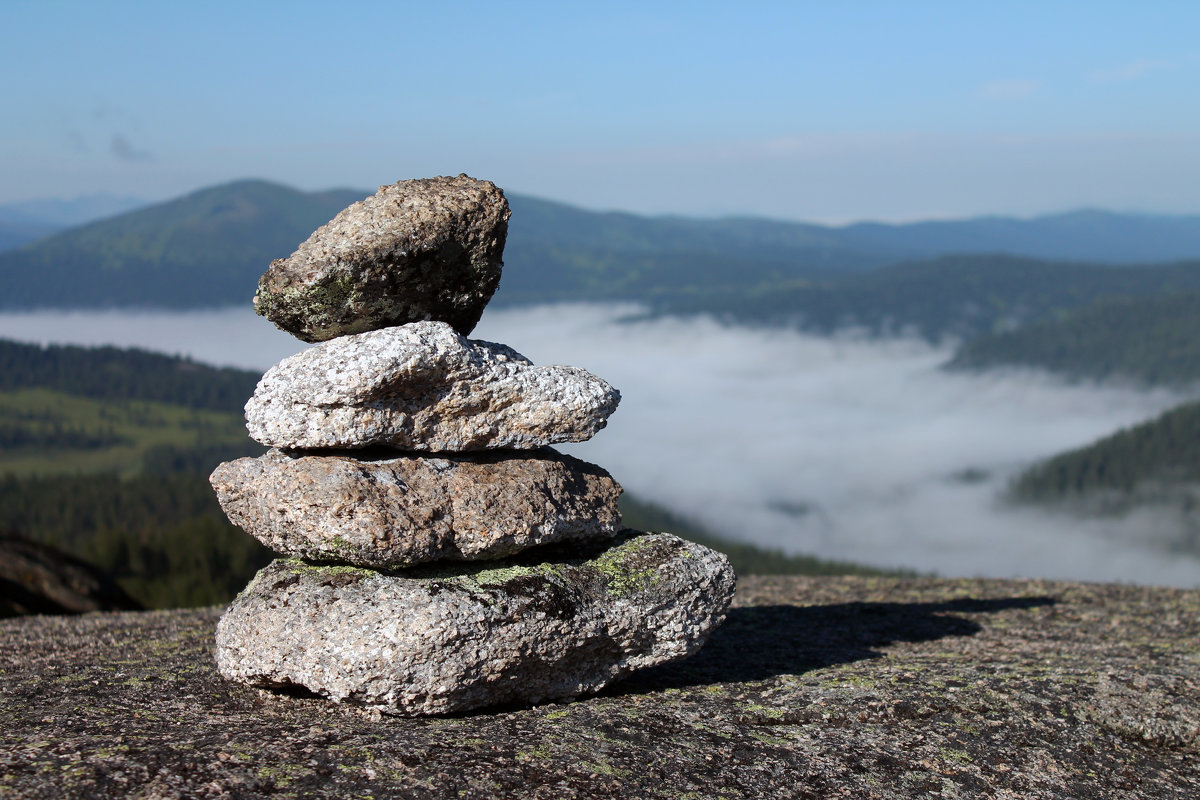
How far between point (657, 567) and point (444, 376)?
12.0ft

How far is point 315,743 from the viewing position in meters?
9.70

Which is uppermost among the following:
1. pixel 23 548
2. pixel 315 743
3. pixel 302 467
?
pixel 302 467

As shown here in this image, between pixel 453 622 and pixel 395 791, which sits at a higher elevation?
pixel 453 622

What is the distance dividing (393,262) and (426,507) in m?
3.09

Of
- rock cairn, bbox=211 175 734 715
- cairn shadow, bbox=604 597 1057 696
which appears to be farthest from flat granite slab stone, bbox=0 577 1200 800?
rock cairn, bbox=211 175 734 715

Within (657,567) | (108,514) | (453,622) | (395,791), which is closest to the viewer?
(395,791)

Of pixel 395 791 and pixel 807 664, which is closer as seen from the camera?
pixel 395 791

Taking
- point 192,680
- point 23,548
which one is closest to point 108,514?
point 23,548

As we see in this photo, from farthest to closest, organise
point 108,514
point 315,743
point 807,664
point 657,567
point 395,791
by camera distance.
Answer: point 108,514, point 807,664, point 657,567, point 315,743, point 395,791

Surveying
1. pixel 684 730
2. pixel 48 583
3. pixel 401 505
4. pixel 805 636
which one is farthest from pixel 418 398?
pixel 48 583

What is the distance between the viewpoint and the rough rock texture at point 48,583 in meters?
24.9

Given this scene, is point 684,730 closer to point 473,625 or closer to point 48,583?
point 473,625

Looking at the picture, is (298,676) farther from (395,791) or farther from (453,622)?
(395,791)

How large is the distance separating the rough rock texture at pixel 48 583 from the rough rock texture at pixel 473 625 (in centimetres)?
1668
